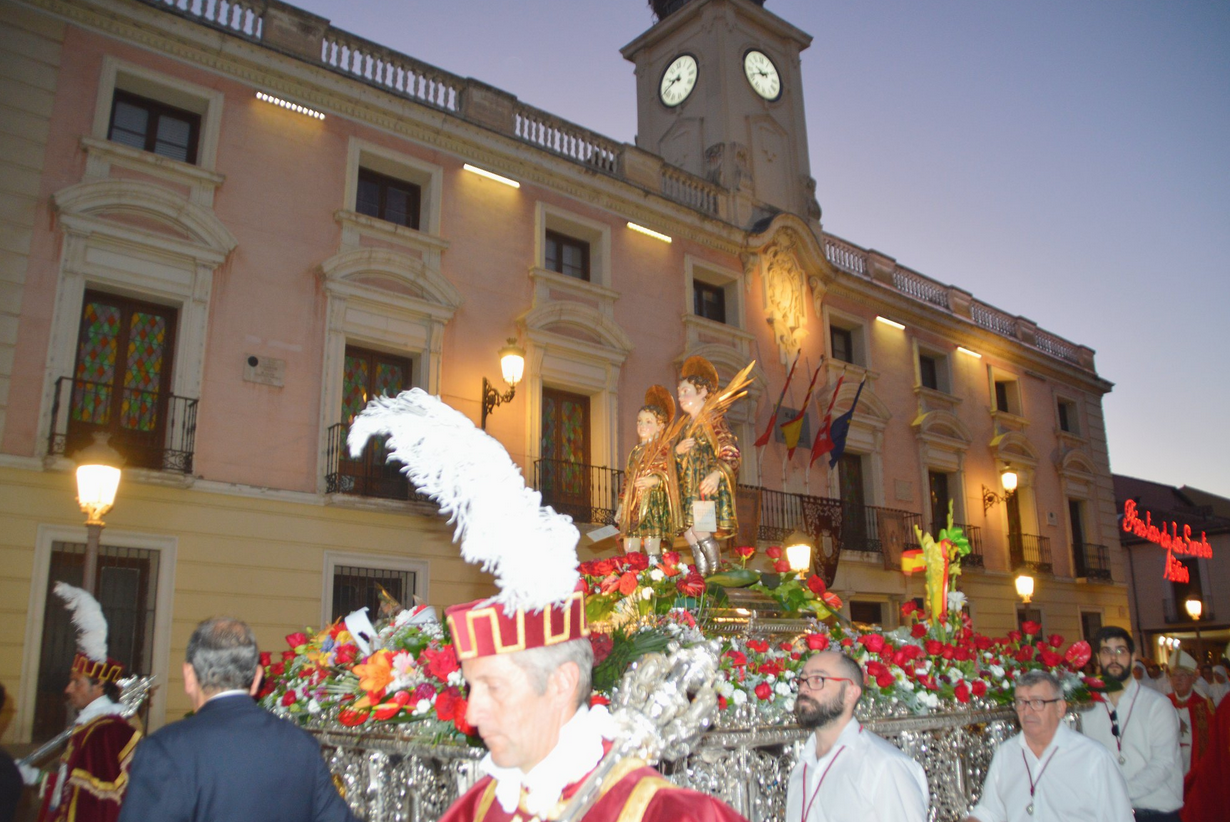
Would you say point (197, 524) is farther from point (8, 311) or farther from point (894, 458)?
point (894, 458)

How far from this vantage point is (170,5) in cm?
1265

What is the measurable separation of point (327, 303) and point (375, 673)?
9.47 metres

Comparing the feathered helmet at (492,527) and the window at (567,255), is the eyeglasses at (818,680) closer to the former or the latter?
the feathered helmet at (492,527)

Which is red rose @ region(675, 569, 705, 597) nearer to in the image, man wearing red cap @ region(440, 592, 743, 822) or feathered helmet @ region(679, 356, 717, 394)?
feathered helmet @ region(679, 356, 717, 394)

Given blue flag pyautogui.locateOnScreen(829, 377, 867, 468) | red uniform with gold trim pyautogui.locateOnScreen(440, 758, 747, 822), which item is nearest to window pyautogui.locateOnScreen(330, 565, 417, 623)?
blue flag pyautogui.locateOnScreen(829, 377, 867, 468)

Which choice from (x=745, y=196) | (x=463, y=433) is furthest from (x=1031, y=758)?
(x=745, y=196)

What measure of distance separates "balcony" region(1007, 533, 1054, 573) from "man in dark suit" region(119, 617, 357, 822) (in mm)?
21958

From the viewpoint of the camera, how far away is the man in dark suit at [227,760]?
314 cm

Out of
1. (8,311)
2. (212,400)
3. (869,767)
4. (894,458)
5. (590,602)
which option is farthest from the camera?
(894,458)

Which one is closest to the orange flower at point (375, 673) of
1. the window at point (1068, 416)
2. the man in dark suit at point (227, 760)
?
the man in dark suit at point (227, 760)

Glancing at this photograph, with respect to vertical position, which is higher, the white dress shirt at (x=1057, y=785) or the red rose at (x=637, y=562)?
the red rose at (x=637, y=562)

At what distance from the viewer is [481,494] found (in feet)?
8.31

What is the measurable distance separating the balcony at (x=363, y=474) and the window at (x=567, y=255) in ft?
16.1

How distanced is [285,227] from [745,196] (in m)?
9.81
